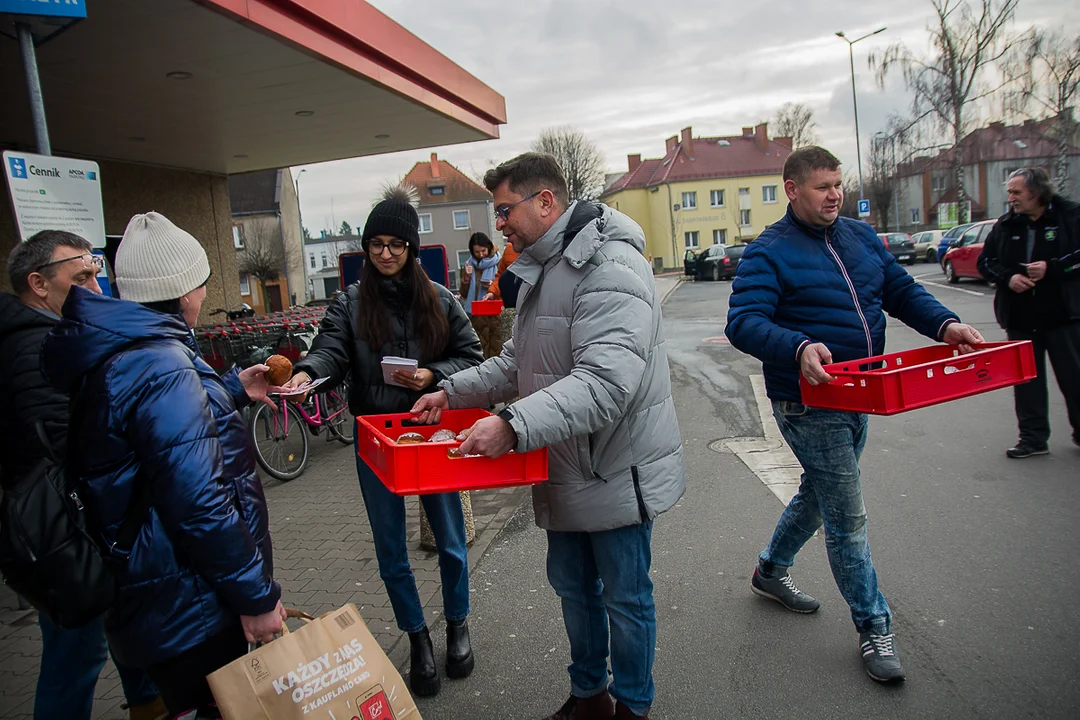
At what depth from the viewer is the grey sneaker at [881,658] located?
2.96 meters

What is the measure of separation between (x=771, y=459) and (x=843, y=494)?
10.9 feet

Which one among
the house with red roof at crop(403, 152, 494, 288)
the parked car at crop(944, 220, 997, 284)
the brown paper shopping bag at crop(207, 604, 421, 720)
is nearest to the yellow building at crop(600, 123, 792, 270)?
the house with red roof at crop(403, 152, 494, 288)

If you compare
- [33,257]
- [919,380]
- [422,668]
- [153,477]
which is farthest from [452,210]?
[153,477]

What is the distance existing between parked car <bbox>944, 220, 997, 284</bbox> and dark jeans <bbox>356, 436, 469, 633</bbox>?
69.4 ft

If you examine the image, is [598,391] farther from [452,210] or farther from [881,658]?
[452,210]

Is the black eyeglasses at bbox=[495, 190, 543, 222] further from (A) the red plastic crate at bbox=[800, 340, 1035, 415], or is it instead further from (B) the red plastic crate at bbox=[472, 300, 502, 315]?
(B) the red plastic crate at bbox=[472, 300, 502, 315]

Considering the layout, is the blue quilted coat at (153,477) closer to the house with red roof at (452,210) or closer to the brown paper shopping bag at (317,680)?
the brown paper shopping bag at (317,680)

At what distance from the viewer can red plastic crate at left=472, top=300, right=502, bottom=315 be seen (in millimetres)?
7504

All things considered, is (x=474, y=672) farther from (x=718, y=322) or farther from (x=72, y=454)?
(x=718, y=322)

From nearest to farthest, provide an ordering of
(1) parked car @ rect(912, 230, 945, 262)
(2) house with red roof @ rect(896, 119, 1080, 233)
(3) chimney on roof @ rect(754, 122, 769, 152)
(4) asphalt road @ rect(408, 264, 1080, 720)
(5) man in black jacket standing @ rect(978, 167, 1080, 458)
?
(4) asphalt road @ rect(408, 264, 1080, 720), (5) man in black jacket standing @ rect(978, 167, 1080, 458), (1) parked car @ rect(912, 230, 945, 262), (2) house with red roof @ rect(896, 119, 1080, 233), (3) chimney on roof @ rect(754, 122, 769, 152)

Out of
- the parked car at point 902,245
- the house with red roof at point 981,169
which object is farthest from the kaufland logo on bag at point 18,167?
the house with red roof at point 981,169

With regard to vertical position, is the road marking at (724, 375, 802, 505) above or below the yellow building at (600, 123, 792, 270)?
below

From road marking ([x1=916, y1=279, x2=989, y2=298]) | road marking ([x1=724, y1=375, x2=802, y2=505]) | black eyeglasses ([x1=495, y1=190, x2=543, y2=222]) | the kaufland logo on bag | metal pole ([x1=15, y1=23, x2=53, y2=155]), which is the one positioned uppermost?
metal pole ([x1=15, y1=23, x2=53, y2=155])

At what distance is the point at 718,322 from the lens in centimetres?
1780
